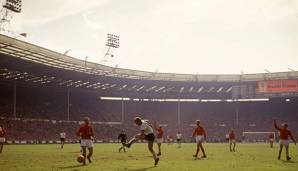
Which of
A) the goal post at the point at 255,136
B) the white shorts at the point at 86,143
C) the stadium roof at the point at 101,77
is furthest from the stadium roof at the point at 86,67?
the white shorts at the point at 86,143

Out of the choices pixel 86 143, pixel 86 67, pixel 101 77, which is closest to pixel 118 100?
pixel 101 77

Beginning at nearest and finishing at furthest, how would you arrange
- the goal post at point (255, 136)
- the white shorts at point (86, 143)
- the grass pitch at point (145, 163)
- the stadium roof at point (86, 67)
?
the grass pitch at point (145, 163), the white shorts at point (86, 143), the stadium roof at point (86, 67), the goal post at point (255, 136)

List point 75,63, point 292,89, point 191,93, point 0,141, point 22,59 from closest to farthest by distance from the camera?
point 0,141
point 22,59
point 75,63
point 292,89
point 191,93

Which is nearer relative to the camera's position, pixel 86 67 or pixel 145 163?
pixel 145 163

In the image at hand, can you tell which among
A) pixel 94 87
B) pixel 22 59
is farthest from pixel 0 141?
pixel 94 87

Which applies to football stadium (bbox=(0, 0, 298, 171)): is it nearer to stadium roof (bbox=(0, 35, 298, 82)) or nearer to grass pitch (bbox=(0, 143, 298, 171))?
stadium roof (bbox=(0, 35, 298, 82))

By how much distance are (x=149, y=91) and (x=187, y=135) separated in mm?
13764

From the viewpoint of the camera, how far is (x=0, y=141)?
33.3 metres

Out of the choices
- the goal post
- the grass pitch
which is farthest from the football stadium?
the grass pitch

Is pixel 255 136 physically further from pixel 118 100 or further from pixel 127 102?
pixel 118 100

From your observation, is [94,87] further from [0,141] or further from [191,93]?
[0,141]

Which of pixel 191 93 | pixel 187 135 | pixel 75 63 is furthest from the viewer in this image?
pixel 191 93

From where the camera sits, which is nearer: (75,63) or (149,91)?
(75,63)

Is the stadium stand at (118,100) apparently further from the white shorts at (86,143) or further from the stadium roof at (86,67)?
the white shorts at (86,143)
